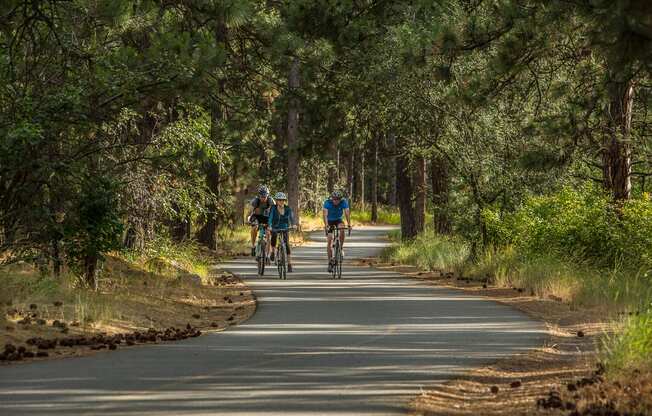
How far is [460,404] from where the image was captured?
9844mm

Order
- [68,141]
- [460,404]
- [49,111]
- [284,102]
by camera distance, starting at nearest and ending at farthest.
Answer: [460,404]
[49,111]
[68,141]
[284,102]

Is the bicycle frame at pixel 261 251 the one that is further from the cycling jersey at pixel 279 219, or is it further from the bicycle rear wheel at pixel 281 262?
the bicycle rear wheel at pixel 281 262

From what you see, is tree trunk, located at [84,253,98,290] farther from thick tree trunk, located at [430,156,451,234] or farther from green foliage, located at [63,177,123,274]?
thick tree trunk, located at [430,156,451,234]

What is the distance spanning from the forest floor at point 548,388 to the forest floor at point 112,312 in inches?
166

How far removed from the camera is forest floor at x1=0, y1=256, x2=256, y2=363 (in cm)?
1371

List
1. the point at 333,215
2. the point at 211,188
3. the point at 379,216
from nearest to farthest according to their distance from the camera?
the point at 333,215 < the point at 211,188 < the point at 379,216

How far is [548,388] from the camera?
10586 mm

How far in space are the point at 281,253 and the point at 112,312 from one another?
1059 cm

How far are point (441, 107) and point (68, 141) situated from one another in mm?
12457

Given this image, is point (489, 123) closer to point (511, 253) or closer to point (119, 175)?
point (511, 253)

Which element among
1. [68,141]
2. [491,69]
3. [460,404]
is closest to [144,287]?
[68,141]

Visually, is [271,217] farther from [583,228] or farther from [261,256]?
[583,228]

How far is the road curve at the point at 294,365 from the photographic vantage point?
9.55 meters

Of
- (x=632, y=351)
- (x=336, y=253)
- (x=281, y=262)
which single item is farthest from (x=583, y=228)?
(x=632, y=351)
